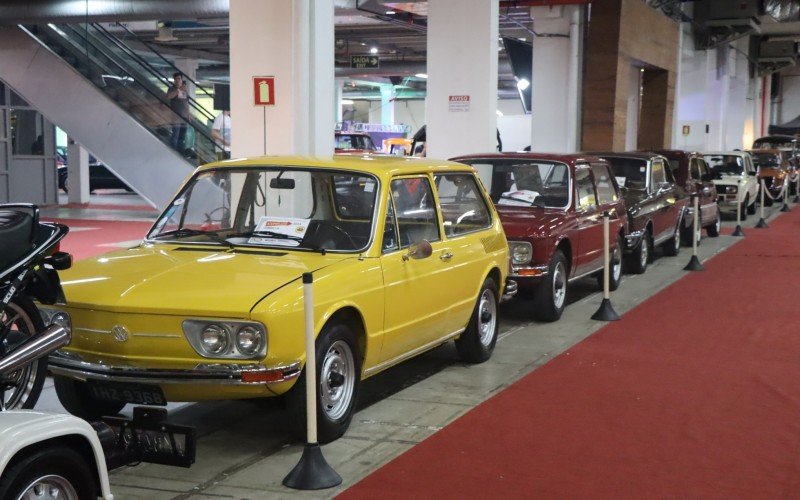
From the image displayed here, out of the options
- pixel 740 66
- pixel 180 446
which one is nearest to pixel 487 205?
pixel 180 446

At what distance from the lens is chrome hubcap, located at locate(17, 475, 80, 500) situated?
145 inches

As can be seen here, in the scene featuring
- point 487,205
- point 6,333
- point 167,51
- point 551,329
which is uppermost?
point 167,51

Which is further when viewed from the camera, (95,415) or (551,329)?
(551,329)

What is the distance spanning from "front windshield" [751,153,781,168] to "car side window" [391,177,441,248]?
71.9ft

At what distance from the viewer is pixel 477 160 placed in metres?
11.0

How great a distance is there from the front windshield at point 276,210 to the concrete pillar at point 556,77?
1459 cm

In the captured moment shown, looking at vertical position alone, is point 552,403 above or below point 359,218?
below

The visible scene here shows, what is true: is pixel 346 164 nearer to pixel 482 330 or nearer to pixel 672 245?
pixel 482 330

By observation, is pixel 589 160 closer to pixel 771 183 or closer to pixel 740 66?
pixel 771 183

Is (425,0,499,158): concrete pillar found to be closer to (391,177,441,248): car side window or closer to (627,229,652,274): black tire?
(627,229,652,274): black tire

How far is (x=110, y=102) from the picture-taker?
20750 millimetres

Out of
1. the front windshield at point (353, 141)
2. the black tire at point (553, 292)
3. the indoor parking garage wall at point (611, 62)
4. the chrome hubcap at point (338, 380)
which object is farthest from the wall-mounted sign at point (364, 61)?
the chrome hubcap at point (338, 380)

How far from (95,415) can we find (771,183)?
24.6m

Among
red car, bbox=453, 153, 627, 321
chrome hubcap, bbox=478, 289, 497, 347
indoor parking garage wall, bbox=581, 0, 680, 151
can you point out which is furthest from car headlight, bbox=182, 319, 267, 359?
indoor parking garage wall, bbox=581, 0, 680, 151
